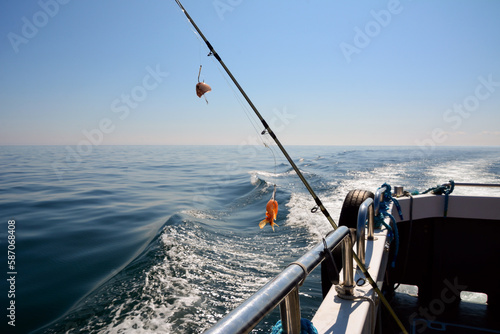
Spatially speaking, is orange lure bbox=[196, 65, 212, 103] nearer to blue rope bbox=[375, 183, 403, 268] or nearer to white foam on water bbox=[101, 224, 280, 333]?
blue rope bbox=[375, 183, 403, 268]

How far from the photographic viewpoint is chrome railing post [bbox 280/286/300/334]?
993 mm

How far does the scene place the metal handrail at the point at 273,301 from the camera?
0.69 m

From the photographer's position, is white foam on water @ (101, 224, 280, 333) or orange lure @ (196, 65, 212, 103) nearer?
orange lure @ (196, 65, 212, 103)

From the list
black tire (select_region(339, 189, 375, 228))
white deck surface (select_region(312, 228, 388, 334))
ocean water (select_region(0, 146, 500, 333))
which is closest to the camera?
white deck surface (select_region(312, 228, 388, 334))

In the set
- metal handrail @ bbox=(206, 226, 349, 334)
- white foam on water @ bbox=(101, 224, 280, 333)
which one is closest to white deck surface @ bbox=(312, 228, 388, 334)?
metal handrail @ bbox=(206, 226, 349, 334)

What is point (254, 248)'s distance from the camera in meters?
7.02

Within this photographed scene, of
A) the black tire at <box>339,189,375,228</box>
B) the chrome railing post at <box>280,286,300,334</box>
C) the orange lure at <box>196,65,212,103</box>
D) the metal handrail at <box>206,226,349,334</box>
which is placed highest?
the orange lure at <box>196,65,212,103</box>

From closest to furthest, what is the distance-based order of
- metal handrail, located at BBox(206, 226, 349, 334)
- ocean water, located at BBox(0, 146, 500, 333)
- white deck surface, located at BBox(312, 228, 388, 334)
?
metal handrail, located at BBox(206, 226, 349, 334) < white deck surface, located at BBox(312, 228, 388, 334) < ocean water, located at BBox(0, 146, 500, 333)

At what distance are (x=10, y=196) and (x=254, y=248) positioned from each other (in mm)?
11331

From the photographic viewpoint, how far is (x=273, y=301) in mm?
827

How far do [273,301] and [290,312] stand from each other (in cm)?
24

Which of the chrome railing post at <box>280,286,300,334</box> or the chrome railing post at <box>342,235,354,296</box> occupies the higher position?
the chrome railing post at <box>280,286,300,334</box>

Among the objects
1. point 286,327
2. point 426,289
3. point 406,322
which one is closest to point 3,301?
point 286,327

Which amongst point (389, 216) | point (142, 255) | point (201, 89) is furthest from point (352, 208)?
point (142, 255)
